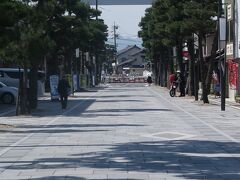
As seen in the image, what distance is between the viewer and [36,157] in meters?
14.6

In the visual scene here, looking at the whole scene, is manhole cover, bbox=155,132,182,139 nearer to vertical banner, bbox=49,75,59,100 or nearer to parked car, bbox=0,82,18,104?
parked car, bbox=0,82,18,104

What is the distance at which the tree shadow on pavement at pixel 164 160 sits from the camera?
1234 centimetres

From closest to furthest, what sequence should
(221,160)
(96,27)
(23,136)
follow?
(221,160) → (23,136) → (96,27)

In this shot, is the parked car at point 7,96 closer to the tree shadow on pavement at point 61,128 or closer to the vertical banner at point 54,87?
the vertical banner at point 54,87

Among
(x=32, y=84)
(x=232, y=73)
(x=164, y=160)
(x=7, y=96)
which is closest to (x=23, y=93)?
(x=32, y=84)

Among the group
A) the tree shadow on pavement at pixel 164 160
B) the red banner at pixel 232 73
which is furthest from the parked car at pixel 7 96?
the tree shadow on pavement at pixel 164 160

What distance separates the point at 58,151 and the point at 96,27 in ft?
219

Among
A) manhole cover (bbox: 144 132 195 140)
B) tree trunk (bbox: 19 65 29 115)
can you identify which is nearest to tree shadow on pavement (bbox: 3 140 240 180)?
manhole cover (bbox: 144 132 195 140)

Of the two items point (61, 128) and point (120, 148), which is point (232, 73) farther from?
point (120, 148)

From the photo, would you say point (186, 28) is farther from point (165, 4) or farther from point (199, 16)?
point (165, 4)

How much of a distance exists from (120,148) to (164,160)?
2.49 m

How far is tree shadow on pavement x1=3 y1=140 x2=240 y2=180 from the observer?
12.3 m

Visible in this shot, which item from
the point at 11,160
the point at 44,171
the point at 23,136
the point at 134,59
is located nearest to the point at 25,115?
the point at 23,136

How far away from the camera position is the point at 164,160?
45.3ft
